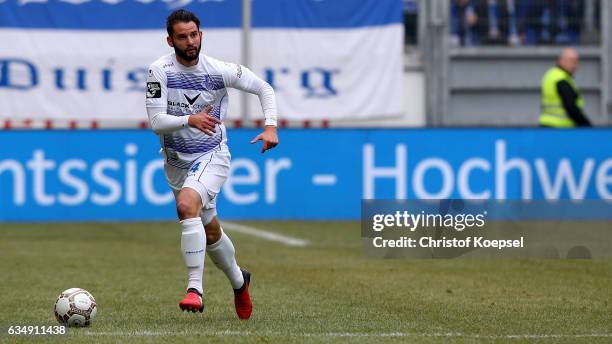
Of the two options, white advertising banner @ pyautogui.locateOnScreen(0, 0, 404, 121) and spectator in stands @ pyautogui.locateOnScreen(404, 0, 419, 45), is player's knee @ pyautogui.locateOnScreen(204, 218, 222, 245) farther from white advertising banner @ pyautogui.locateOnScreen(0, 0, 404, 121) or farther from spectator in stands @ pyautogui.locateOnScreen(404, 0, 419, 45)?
spectator in stands @ pyautogui.locateOnScreen(404, 0, 419, 45)

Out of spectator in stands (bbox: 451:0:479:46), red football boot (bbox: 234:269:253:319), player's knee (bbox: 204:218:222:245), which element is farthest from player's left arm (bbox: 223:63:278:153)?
spectator in stands (bbox: 451:0:479:46)

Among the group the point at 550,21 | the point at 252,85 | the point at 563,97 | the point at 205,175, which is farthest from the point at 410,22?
the point at 205,175

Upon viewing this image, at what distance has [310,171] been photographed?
1839cm

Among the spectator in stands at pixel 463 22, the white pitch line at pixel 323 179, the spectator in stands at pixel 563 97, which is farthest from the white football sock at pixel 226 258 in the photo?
the spectator in stands at pixel 463 22

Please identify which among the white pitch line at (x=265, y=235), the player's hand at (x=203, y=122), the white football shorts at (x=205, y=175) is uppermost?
the player's hand at (x=203, y=122)

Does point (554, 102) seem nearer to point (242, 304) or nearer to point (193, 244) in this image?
point (242, 304)

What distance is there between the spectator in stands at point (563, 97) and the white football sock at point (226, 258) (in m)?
9.51

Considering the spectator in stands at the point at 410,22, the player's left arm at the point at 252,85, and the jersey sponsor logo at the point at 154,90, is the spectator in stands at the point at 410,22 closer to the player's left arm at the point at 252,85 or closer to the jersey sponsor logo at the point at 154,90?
the player's left arm at the point at 252,85

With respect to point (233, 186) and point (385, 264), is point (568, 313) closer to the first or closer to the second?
point (385, 264)

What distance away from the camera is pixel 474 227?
42.9 feet

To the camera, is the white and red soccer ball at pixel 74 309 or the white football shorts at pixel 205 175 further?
the white football shorts at pixel 205 175

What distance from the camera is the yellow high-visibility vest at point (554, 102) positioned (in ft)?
57.4

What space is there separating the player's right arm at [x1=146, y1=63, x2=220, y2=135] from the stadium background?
3.81ft

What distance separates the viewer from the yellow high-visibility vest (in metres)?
17.5
